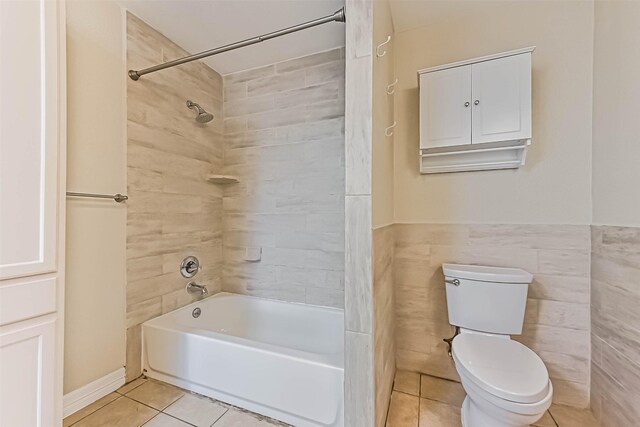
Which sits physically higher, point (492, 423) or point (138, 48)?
point (138, 48)

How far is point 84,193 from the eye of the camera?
1.54 m

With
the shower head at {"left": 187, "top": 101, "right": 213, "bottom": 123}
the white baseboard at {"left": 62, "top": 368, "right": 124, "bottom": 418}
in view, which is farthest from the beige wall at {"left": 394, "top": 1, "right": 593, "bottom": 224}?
→ the white baseboard at {"left": 62, "top": 368, "right": 124, "bottom": 418}

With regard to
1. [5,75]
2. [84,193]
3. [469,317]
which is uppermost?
[5,75]

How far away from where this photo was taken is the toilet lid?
110 cm

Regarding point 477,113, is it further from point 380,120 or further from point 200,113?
point 200,113

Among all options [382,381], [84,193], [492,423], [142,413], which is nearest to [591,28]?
[492,423]

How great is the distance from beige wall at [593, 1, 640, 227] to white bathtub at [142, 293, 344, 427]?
1580mm

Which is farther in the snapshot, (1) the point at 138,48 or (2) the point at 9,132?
(1) the point at 138,48

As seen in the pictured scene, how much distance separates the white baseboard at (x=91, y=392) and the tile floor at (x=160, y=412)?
0.03 m

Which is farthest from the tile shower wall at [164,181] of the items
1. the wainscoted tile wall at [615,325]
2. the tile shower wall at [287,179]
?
the wainscoted tile wall at [615,325]

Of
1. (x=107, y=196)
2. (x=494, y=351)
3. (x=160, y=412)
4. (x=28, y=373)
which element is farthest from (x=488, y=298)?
(x=107, y=196)

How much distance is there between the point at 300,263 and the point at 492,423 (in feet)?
4.81

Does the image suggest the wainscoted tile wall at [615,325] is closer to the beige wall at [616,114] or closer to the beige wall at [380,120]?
the beige wall at [616,114]

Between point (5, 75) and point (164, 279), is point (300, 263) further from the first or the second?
point (5, 75)
